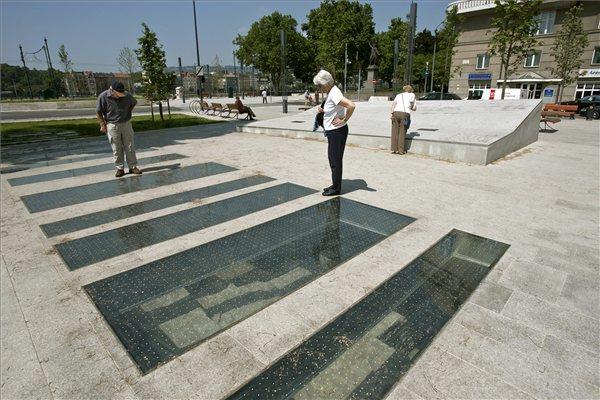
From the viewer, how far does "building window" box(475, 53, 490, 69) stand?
44.3 m

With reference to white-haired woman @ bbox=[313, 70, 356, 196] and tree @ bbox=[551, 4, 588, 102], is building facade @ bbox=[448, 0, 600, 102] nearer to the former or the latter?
tree @ bbox=[551, 4, 588, 102]

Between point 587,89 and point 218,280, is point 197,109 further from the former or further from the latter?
point 587,89

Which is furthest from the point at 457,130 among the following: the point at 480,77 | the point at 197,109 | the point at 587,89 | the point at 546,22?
the point at 480,77

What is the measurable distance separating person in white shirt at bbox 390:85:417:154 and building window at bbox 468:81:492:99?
129 ft

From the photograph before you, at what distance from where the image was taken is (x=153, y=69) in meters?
15.1

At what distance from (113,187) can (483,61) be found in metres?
50.6

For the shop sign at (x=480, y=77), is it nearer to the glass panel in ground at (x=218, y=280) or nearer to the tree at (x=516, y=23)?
the tree at (x=516, y=23)

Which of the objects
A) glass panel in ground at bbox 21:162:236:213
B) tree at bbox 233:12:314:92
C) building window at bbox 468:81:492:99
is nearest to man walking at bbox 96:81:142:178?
glass panel in ground at bbox 21:162:236:213

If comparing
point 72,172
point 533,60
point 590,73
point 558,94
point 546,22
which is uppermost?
point 546,22

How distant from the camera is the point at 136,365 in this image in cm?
229

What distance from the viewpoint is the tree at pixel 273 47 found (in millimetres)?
56594

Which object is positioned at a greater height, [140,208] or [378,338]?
[140,208]

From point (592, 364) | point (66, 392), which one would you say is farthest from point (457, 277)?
point (66, 392)

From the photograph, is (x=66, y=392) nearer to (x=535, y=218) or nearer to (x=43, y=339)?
(x=43, y=339)
